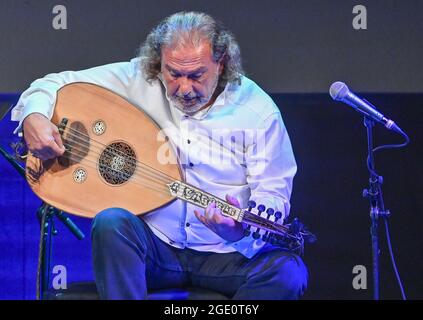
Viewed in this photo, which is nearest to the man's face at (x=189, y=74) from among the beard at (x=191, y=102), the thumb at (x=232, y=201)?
the beard at (x=191, y=102)

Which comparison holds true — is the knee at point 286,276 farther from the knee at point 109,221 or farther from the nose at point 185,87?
the nose at point 185,87

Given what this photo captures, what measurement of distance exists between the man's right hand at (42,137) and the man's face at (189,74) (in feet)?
1.44

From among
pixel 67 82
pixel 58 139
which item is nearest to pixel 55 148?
pixel 58 139

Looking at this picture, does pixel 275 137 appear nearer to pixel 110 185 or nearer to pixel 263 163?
pixel 263 163

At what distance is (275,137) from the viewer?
2.69 meters

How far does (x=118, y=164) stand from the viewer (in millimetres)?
2604

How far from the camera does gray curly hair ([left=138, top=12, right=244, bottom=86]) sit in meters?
2.67

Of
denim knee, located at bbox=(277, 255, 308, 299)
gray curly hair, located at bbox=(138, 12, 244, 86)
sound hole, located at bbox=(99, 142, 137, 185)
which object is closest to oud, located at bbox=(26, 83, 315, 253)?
sound hole, located at bbox=(99, 142, 137, 185)

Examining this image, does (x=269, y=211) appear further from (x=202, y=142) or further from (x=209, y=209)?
(x=202, y=142)

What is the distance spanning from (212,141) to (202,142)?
0.04 m

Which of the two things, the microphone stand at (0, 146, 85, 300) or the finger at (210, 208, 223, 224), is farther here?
the microphone stand at (0, 146, 85, 300)

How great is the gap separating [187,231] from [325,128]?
797 millimetres

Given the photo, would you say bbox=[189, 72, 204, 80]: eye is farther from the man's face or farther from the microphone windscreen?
the microphone windscreen
